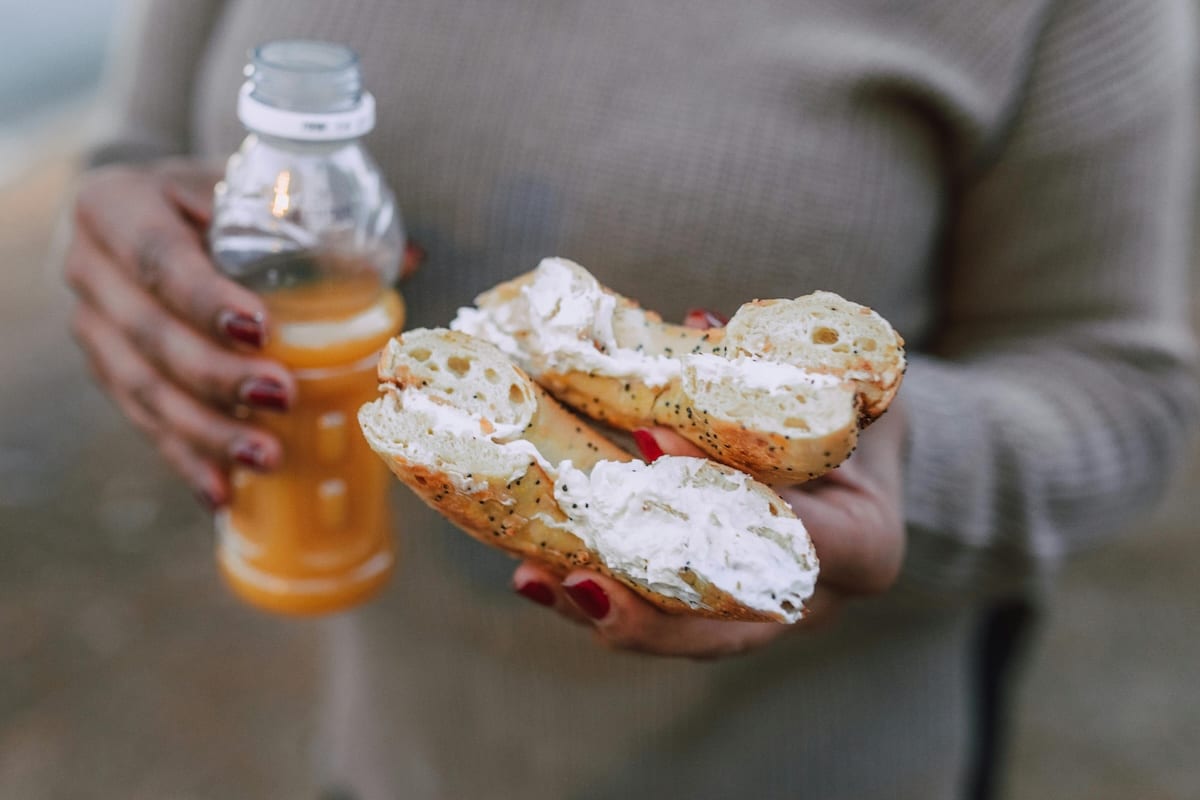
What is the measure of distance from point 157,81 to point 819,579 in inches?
28.9

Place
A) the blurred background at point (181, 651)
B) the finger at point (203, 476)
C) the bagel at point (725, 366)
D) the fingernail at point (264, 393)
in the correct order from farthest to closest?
the blurred background at point (181, 651), the finger at point (203, 476), the fingernail at point (264, 393), the bagel at point (725, 366)

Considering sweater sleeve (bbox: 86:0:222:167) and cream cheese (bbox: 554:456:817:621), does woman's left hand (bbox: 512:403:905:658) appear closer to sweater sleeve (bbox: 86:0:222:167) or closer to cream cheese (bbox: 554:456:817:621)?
cream cheese (bbox: 554:456:817:621)

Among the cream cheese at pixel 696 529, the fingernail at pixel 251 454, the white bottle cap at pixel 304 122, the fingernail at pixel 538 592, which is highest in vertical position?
the white bottle cap at pixel 304 122

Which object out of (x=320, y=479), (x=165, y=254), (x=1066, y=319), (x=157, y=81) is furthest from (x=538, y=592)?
(x=157, y=81)

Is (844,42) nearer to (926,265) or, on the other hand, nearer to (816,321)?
(926,265)

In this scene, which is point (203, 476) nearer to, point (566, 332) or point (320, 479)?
point (320, 479)

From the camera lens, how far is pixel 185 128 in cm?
98

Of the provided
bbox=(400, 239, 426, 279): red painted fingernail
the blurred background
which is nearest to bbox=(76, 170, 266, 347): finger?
bbox=(400, 239, 426, 279): red painted fingernail

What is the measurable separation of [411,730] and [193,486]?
0.38 metres

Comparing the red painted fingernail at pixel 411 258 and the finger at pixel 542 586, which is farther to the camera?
the red painted fingernail at pixel 411 258

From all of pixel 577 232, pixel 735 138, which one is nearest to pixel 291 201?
pixel 577 232

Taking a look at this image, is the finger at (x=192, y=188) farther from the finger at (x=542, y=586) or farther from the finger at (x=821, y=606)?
the finger at (x=821, y=606)

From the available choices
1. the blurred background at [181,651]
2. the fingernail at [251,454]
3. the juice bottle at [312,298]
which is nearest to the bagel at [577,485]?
the juice bottle at [312,298]

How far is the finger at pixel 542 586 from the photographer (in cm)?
55
